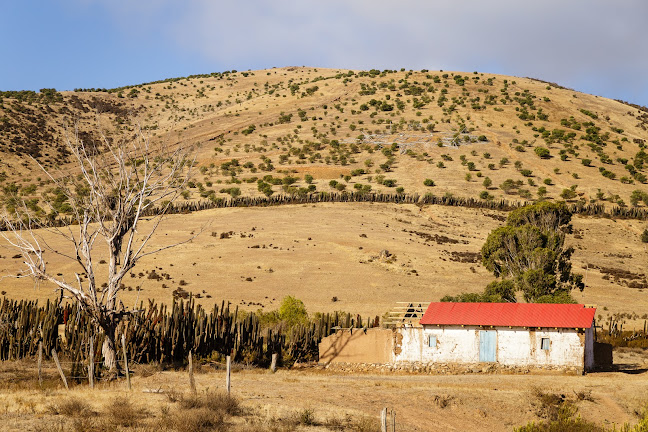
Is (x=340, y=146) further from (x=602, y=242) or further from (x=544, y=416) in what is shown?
(x=544, y=416)

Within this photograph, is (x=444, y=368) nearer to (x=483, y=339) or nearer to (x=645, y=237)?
(x=483, y=339)

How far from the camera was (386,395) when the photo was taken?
25359mm

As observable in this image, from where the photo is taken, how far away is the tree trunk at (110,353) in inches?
990

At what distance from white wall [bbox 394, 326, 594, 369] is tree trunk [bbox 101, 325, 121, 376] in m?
13.5

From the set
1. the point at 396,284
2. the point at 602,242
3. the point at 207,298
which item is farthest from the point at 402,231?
the point at 207,298

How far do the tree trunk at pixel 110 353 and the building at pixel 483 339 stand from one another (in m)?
11.6

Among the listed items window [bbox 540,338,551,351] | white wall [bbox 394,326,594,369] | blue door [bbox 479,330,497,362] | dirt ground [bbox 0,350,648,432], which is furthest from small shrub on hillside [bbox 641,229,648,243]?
blue door [bbox 479,330,497,362]

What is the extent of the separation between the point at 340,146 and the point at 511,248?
58958 mm

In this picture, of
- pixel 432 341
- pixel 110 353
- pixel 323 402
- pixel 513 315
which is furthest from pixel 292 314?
pixel 323 402

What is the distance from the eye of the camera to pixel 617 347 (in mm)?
40531

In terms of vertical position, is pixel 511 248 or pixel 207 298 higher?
pixel 511 248

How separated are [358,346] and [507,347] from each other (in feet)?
22.5

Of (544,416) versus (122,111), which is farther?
(122,111)

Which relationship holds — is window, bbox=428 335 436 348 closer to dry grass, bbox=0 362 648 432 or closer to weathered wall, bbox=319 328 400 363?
weathered wall, bbox=319 328 400 363
